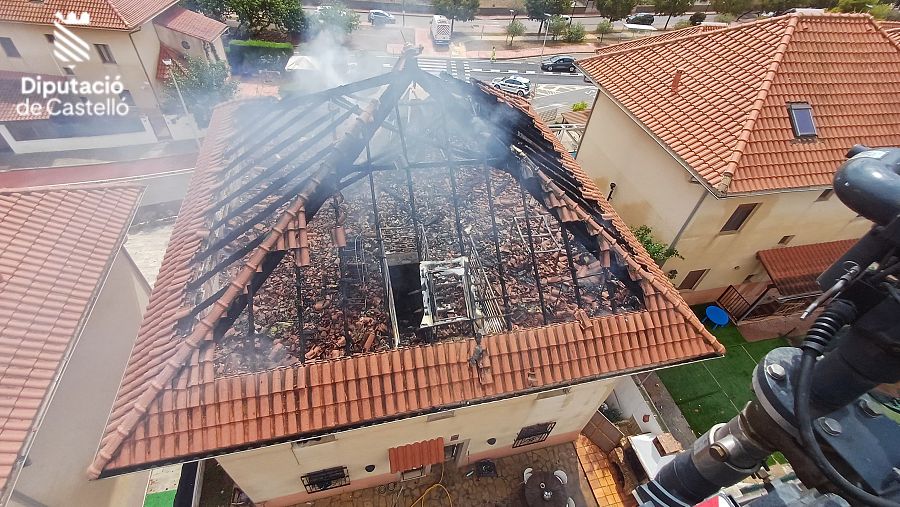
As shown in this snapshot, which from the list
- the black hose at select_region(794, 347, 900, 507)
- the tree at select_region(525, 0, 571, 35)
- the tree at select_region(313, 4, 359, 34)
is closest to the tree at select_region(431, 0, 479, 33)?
the tree at select_region(525, 0, 571, 35)

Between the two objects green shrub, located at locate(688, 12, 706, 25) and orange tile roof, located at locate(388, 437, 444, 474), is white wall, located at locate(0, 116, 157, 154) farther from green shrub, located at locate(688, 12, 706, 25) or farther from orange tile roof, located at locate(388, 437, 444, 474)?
green shrub, located at locate(688, 12, 706, 25)

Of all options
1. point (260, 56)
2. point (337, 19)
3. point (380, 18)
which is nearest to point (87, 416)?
point (260, 56)

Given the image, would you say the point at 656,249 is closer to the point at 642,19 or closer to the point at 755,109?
the point at 755,109

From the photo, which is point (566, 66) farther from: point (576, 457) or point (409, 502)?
point (409, 502)

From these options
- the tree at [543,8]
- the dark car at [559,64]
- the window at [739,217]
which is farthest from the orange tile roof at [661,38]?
the tree at [543,8]

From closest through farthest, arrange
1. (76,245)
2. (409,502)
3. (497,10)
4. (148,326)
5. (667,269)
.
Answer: (148,326)
(76,245)
(409,502)
(667,269)
(497,10)

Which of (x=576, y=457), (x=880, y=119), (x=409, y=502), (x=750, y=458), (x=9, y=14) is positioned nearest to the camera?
(x=750, y=458)

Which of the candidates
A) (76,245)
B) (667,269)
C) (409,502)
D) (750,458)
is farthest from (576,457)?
(76,245)
